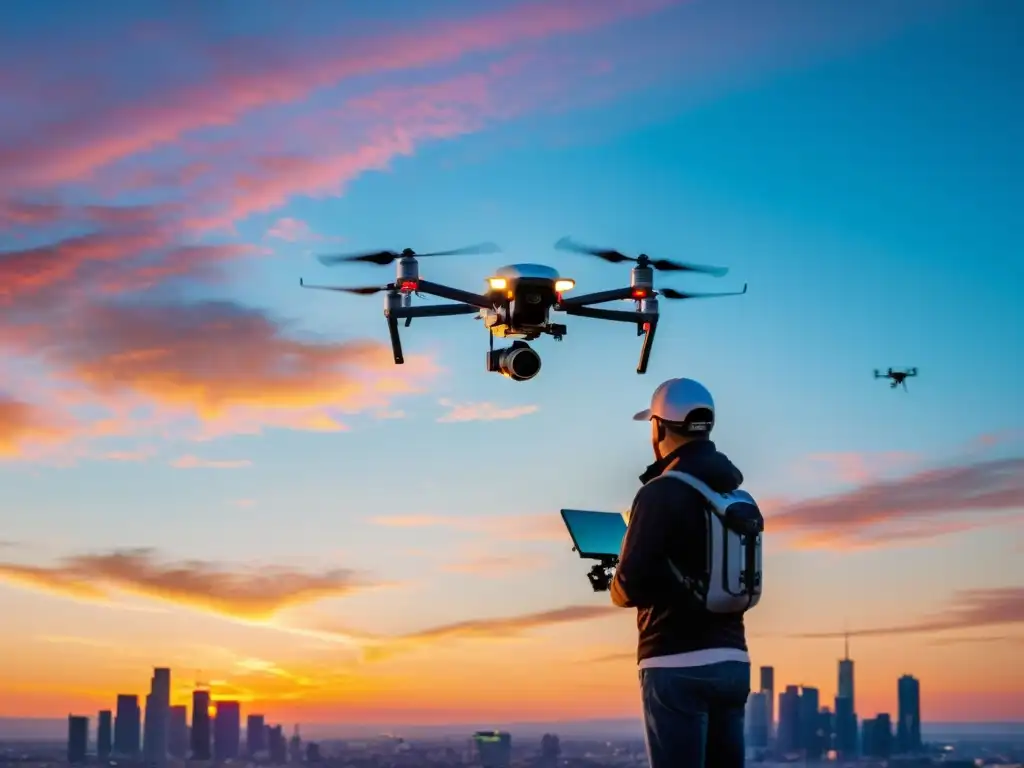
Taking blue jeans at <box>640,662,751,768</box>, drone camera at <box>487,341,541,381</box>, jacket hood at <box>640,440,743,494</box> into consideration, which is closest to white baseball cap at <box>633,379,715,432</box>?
jacket hood at <box>640,440,743,494</box>

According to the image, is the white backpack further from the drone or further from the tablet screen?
the drone

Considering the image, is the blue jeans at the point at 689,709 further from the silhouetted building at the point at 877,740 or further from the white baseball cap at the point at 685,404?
the silhouetted building at the point at 877,740

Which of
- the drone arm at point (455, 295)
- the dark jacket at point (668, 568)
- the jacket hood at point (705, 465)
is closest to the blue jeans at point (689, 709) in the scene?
the dark jacket at point (668, 568)

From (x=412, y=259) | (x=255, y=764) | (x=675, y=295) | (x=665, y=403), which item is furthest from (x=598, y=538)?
(x=255, y=764)

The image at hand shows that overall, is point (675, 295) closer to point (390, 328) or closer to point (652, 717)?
point (390, 328)

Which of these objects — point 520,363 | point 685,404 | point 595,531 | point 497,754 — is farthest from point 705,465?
point 497,754
